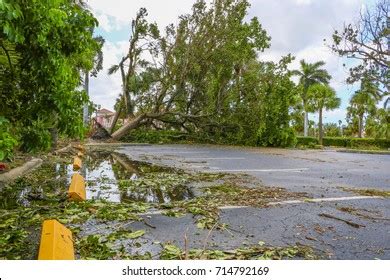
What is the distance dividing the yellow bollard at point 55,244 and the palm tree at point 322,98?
4417 cm

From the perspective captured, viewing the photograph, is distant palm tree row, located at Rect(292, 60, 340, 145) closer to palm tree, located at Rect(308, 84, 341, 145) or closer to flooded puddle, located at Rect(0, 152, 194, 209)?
palm tree, located at Rect(308, 84, 341, 145)

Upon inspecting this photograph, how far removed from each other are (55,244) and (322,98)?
151ft

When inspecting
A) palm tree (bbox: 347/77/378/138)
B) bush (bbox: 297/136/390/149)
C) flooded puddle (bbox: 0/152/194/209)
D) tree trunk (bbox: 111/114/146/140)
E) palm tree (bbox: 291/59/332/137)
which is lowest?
flooded puddle (bbox: 0/152/194/209)

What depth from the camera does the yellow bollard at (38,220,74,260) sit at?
2.18 meters

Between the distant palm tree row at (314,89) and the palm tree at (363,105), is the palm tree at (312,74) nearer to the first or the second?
the distant palm tree row at (314,89)

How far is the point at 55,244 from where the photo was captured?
2.23 metres

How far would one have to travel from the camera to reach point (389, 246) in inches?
104

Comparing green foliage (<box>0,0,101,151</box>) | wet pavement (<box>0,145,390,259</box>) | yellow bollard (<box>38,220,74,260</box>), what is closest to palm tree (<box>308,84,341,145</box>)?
wet pavement (<box>0,145,390,259</box>)

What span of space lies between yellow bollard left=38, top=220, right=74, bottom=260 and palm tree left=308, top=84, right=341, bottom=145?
4417cm

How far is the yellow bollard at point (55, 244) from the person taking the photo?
2177 mm

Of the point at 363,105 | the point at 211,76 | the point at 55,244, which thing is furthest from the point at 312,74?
the point at 55,244

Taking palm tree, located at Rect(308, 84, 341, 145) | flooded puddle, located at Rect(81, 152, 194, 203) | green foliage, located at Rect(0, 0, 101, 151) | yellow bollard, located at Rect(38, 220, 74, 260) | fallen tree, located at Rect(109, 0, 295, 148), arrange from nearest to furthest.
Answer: yellow bollard, located at Rect(38, 220, 74, 260), green foliage, located at Rect(0, 0, 101, 151), flooded puddle, located at Rect(81, 152, 194, 203), fallen tree, located at Rect(109, 0, 295, 148), palm tree, located at Rect(308, 84, 341, 145)

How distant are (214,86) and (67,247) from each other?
18992 mm

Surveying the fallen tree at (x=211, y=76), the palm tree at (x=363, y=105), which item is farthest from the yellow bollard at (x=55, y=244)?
the palm tree at (x=363, y=105)
